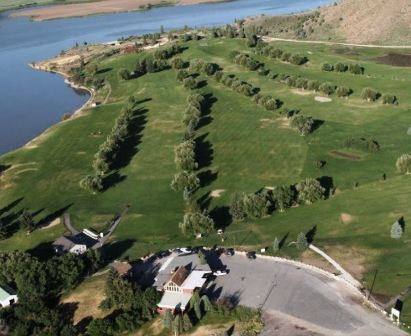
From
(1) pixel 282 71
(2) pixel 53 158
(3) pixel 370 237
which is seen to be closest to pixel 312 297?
(3) pixel 370 237

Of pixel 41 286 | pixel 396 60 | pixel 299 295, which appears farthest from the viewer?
pixel 396 60

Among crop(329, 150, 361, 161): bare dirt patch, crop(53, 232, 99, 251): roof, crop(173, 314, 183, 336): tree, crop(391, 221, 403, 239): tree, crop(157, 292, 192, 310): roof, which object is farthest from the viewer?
crop(329, 150, 361, 161): bare dirt patch

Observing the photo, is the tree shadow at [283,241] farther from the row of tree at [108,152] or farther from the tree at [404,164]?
the row of tree at [108,152]

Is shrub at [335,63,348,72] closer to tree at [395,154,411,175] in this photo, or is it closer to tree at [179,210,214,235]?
tree at [395,154,411,175]

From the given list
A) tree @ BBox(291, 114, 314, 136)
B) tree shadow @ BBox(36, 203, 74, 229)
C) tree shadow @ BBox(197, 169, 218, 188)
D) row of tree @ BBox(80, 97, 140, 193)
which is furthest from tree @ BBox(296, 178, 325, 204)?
tree shadow @ BBox(36, 203, 74, 229)

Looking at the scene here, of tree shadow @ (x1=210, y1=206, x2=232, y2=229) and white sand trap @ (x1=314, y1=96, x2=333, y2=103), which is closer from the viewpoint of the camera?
tree shadow @ (x1=210, y1=206, x2=232, y2=229)

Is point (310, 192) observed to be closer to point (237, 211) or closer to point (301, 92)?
point (237, 211)

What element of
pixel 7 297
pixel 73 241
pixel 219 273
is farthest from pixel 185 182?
pixel 7 297
